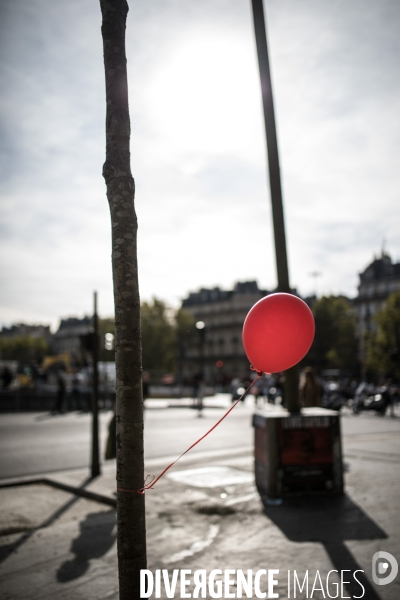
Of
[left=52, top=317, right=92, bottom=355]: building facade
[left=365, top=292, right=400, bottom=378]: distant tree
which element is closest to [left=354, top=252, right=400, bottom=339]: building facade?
[left=365, top=292, right=400, bottom=378]: distant tree

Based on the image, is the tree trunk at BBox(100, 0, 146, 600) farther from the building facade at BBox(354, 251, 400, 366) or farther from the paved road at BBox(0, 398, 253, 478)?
the building facade at BBox(354, 251, 400, 366)

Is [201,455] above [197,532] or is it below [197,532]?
below

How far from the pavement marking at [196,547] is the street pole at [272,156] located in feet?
8.31

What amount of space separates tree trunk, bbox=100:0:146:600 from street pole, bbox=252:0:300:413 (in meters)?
4.83

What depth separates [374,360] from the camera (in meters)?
48.2

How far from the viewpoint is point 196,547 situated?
15.7ft

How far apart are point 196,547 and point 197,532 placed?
45 cm

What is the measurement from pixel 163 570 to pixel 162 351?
7918 centimetres

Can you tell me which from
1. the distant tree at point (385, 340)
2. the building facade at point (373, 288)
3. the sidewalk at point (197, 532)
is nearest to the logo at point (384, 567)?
the sidewalk at point (197, 532)

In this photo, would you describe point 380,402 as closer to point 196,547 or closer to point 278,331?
point 196,547

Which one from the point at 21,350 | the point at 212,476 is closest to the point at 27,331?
the point at 21,350

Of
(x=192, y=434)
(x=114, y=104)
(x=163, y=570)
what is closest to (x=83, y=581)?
(x=163, y=570)

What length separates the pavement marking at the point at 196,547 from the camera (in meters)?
4.51

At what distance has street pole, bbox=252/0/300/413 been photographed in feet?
24.1
